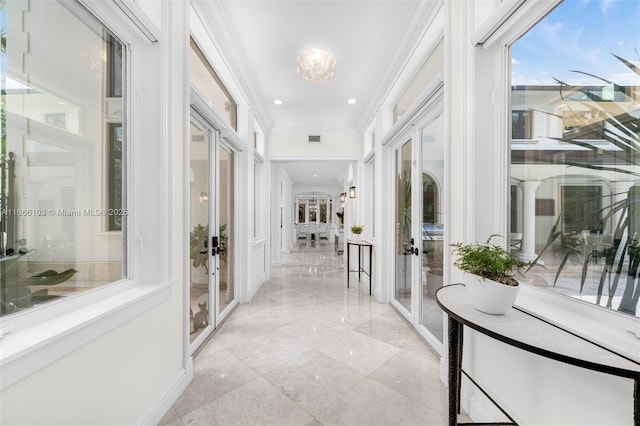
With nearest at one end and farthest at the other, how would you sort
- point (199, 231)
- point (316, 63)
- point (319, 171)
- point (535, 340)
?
1. point (535, 340)
2. point (199, 231)
3. point (316, 63)
4. point (319, 171)

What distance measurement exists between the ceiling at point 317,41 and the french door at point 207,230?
0.94 metres

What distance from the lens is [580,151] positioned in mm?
1270

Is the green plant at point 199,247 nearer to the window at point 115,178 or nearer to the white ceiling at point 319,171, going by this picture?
the window at point 115,178

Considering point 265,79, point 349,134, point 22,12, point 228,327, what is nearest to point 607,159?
point 22,12

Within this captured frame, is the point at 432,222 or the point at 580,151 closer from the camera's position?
the point at 580,151

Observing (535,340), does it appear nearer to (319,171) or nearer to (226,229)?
(226,229)

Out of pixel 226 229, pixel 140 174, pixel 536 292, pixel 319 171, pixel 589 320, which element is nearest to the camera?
pixel 589 320

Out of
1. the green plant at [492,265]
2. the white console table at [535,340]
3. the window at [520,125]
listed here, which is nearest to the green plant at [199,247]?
the white console table at [535,340]

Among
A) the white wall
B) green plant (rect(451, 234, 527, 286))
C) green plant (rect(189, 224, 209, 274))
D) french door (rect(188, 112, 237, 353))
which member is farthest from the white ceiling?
green plant (rect(451, 234, 527, 286))

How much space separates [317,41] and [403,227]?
2.39m

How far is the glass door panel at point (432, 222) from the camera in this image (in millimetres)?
2627

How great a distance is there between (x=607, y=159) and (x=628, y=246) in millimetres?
366

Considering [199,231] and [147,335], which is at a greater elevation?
[199,231]

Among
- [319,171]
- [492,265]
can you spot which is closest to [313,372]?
[492,265]
